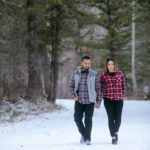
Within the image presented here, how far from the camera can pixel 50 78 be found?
1841 centimetres

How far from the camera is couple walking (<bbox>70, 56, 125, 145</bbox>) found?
661 centimetres

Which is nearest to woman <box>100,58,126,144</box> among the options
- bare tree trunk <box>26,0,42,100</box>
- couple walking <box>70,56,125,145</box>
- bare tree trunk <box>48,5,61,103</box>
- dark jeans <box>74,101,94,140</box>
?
couple walking <box>70,56,125,145</box>

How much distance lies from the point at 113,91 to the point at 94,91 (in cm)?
38

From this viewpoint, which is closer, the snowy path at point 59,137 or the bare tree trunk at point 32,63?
the snowy path at point 59,137

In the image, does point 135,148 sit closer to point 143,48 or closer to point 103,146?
A: point 103,146

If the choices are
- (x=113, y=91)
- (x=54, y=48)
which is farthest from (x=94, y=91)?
(x=54, y=48)

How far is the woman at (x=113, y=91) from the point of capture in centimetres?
668

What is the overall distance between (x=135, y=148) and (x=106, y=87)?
132cm

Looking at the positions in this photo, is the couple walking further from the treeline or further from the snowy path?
the treeline

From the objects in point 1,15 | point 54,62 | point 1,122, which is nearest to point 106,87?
point 1,122

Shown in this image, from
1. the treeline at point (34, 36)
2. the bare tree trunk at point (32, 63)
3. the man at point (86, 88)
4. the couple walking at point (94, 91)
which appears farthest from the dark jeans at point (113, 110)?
the bare tree trunk at point (32, 63)

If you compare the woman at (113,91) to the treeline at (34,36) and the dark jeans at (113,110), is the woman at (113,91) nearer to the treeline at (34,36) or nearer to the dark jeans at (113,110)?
the dark jeans at (113,110)

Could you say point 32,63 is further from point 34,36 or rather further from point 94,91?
point 94,91

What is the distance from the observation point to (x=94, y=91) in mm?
6617
